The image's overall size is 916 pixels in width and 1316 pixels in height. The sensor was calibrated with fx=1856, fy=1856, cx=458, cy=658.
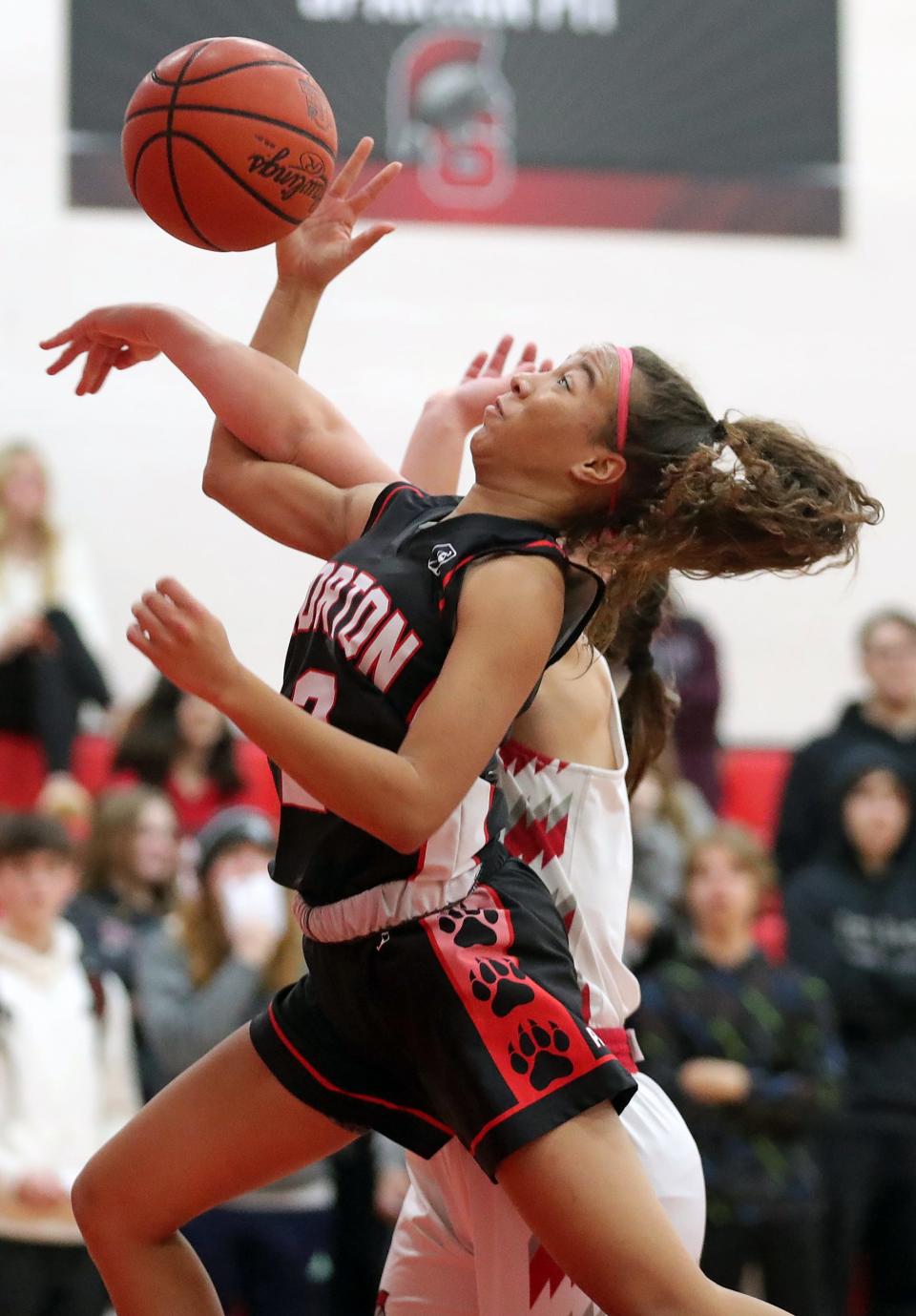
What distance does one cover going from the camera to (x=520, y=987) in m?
2.69

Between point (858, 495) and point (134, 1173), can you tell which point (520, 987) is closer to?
point (134, 1173)

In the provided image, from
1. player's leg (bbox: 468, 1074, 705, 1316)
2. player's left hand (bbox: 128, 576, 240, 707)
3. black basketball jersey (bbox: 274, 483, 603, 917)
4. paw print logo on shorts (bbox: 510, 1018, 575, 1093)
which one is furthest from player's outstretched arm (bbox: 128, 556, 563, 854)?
player's leg (bbox: 468, 1074, 705, 1316)

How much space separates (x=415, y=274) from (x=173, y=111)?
6378 mm

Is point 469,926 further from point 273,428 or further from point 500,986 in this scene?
point 273,428

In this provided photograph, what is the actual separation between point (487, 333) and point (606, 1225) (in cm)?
757

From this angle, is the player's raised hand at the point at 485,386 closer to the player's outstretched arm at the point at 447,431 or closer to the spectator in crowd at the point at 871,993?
the player's outstretched arm at the point at 447,431

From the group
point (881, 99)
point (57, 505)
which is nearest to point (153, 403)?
point (57, 505)

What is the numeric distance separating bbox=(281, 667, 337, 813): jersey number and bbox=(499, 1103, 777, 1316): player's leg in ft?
2.02

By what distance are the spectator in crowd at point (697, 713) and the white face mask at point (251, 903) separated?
7.75 feet

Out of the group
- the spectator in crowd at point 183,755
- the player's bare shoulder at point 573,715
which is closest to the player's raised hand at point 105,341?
the player's bare shoulder at point 573,715

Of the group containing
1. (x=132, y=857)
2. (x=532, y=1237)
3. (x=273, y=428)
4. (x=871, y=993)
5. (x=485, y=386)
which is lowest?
(x=871, y=993)

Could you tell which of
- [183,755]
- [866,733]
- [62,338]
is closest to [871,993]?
[866,733]

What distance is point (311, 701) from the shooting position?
9.27 ft

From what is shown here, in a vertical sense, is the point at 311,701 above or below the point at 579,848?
above
